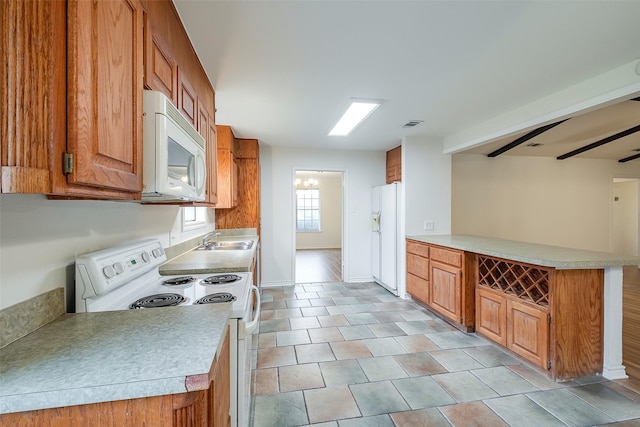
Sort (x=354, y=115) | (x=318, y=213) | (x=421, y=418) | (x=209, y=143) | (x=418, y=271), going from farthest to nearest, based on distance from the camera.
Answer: (x=318, y=213)
(x=418, y=271)
(x=354, y=115)
(x=209, y=143)
(x=421, y=418)

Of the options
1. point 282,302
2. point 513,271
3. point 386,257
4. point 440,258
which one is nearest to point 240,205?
point 282,302

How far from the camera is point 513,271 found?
8.56 ft

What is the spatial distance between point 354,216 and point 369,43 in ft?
11.5

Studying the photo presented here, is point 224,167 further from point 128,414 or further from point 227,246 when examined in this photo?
point 128,414

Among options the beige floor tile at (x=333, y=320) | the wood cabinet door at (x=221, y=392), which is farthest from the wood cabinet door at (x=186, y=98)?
the beige floor tile at (x=333, y=320)

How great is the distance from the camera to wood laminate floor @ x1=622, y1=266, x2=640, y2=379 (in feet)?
7.79

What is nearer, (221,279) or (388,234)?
(221,279)

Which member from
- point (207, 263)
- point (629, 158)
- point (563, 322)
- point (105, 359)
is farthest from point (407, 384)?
point (629, 158)

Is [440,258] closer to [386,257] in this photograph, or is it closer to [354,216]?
[386,257]

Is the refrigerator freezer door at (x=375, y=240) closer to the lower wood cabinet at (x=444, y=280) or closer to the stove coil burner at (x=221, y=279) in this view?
the lower wood cabinet at (x=444, y=280)

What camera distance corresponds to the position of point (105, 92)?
0.84 meters

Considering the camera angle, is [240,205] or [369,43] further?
[240,205]

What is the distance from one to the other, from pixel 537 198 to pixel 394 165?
2.95 metres

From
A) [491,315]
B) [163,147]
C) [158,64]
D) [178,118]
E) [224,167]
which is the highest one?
[158,64]
